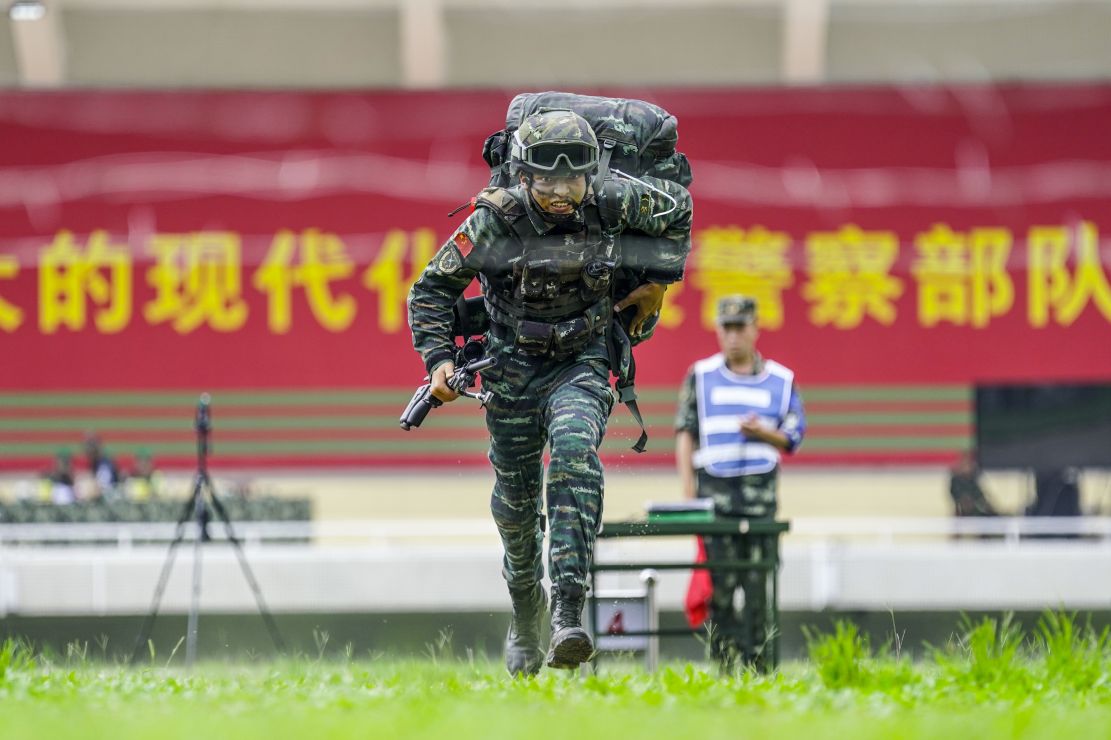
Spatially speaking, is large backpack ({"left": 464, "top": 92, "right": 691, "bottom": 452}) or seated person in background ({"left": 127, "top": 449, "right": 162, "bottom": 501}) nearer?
large backpack ({"left": 464, "top": 92, "right": 691, "bottom": 452})

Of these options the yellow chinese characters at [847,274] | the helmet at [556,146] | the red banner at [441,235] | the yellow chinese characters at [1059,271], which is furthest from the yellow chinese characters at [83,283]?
the helmet at [556,146]

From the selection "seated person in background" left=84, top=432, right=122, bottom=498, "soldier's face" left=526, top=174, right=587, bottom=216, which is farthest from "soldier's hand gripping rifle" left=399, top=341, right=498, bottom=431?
"seated person in background" left=84, top=432, right=122, bottom=498

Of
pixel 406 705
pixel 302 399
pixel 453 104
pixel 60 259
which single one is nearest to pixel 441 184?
pixel 453 104

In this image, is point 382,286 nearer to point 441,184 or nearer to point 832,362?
point 441,184

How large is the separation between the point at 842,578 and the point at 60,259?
28.9 feet

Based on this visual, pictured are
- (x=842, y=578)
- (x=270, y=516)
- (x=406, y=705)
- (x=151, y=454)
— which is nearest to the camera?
(x=406, y=705)

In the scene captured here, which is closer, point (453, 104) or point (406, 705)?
point (406, 705)

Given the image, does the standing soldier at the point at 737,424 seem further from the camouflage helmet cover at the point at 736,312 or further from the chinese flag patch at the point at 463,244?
the chinese flag patch at the point at 463,244

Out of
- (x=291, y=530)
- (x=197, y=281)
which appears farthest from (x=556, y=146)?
(x=197, y=281)

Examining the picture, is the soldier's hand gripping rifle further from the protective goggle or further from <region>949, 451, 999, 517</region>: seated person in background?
<region>949, 451, 999, 517</region>: seated person in background

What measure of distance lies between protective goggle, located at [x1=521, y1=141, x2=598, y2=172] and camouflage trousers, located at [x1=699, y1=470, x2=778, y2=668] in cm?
201

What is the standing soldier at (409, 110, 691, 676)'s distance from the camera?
5457 mm

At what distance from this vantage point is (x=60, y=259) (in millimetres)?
16578

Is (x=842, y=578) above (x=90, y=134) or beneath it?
beneath
